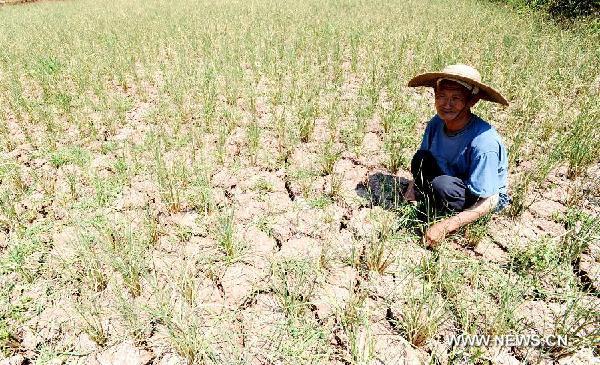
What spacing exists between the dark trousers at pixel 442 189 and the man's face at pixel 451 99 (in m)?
0.37

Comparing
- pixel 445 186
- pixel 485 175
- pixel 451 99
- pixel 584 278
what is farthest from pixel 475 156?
pixel 584 278

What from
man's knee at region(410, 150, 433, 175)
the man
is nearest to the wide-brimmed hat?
the man

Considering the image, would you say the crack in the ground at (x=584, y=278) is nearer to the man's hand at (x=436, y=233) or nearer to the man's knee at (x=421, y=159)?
the man's hand at (x=436, y=233)

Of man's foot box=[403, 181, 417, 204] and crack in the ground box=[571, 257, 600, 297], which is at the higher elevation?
man's foot box=[403, 181, 417, 204]

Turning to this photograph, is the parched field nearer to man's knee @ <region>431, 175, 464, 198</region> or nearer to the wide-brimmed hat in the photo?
man's knee @ <region>431, 175, 464, 198</region>

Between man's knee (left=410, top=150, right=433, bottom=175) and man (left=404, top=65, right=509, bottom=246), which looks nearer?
man (left=404, top=65, right=509, bottom=246)

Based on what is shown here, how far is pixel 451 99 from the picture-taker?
85.2 inches

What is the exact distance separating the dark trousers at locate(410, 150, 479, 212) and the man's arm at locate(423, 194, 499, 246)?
61 millimetres

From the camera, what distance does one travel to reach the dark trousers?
7.23 ft

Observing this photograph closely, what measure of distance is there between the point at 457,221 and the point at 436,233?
15 cm

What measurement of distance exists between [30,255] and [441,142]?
270cm

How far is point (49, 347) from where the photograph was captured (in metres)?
1.65

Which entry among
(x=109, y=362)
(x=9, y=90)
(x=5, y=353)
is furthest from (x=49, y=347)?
(x=9, y=90)

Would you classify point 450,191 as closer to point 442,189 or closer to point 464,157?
point 442,189
